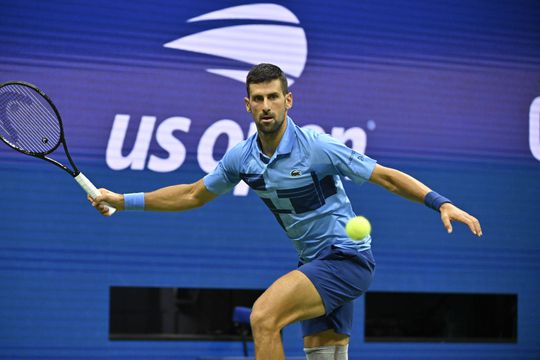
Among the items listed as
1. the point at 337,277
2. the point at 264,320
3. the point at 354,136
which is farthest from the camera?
the point at 354,136

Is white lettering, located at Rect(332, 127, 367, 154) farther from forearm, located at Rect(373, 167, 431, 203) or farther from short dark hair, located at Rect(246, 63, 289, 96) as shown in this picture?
forearm, located at Rect(373, 167, 431, 203)

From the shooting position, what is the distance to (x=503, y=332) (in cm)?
785

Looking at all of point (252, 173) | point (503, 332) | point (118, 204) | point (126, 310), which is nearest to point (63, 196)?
point (126, 310)

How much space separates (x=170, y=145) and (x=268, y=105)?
2.53 metres

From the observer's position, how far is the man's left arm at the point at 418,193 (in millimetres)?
3852

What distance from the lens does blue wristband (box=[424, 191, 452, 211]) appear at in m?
→ 3.97

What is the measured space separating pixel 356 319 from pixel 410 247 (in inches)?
30.1

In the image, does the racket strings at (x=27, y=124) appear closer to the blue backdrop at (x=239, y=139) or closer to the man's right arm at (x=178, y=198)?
the man's right arm at (x=178, y=198)

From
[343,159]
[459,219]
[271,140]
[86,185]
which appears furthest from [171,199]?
[459,219]

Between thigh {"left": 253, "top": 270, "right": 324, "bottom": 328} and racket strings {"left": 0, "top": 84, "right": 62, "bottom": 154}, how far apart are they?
5.43ft

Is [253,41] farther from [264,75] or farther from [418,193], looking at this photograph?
[418,193]

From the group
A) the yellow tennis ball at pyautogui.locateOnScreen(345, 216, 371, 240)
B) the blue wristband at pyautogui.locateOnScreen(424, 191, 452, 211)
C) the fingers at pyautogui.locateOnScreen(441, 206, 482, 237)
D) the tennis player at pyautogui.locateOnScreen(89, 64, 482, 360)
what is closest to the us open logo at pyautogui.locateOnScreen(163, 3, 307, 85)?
the tennis player at pyautogui.locateOnScreen(89, 64, 482, 360)

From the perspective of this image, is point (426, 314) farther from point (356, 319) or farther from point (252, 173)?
point (252, 173)

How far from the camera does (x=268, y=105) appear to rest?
174 inches
